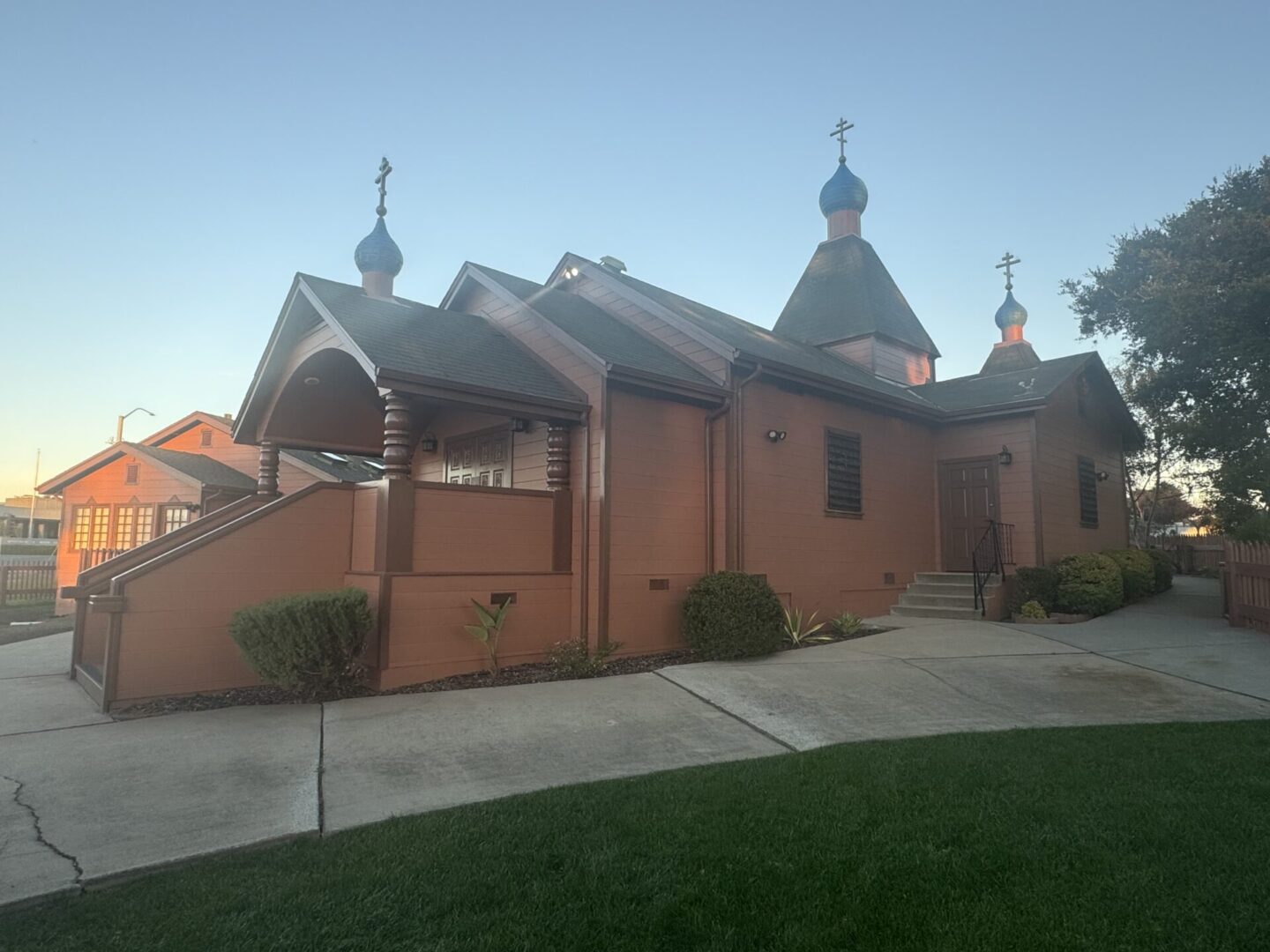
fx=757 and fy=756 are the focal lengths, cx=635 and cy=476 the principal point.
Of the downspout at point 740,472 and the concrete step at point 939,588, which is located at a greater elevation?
the downspout at point 740,472

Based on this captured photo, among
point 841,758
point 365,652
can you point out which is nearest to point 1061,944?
point 841,758

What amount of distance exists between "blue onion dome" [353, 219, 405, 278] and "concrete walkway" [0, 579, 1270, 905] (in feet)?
33.6

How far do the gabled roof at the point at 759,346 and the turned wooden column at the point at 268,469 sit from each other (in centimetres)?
576

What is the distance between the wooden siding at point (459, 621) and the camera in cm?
736

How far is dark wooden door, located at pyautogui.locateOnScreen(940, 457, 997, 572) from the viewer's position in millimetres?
13078

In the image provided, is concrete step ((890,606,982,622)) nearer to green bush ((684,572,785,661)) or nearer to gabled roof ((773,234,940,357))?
green bush ((684,572,785,661))

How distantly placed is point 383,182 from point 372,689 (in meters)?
9.64

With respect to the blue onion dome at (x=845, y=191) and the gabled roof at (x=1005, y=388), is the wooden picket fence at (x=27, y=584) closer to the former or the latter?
the gabled roof at (x=1005, y=388)

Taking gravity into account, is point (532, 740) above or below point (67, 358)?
below

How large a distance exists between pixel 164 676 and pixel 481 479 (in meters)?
4.95

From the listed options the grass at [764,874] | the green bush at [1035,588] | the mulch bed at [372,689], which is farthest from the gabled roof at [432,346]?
the green bush at [1035,588]

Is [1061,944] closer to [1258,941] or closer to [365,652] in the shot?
[1258,941]

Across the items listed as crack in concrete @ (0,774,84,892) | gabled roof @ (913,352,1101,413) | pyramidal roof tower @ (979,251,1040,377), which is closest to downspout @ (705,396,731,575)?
gabled roof @ (913,352,1101,413)

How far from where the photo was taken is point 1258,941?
2.67 metres
